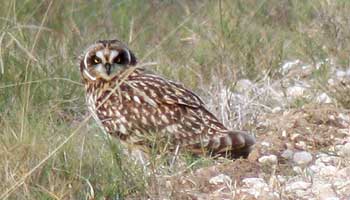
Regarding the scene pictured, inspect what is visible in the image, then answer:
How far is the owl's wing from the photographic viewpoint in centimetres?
739

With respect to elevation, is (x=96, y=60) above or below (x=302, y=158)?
above

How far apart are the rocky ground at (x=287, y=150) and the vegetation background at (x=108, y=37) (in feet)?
0.30

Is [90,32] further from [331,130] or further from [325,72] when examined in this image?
[331,130]

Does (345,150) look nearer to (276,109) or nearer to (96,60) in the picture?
(276,109)

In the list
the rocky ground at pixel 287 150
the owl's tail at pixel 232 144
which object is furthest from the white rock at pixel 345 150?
the owl's tail at pixel 232 144

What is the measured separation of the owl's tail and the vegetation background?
0.09 metres

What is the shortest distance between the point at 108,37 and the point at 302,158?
3.70 m

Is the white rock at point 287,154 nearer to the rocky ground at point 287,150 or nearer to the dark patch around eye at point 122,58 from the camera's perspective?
the rocky ground at point 287,150

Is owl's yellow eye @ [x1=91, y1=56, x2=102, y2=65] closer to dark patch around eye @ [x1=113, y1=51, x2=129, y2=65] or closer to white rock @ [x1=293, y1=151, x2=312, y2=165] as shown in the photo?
dark patch around eye @ [x1=113, y1=51, x2=129, y2=65]

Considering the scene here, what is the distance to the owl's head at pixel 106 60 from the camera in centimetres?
783

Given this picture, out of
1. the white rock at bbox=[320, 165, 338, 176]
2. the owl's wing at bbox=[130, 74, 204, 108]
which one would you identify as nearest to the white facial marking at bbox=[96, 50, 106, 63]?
the owl's wing at bbox=[130, 74, 204, 108]

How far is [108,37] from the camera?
1062 centimetres

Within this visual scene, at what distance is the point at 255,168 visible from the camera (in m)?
7.05

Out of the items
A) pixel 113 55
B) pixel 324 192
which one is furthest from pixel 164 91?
pixel 324 192
